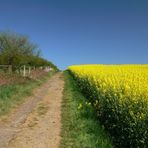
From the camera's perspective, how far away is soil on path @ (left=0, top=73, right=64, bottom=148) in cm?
1161

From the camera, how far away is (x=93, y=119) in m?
14.5

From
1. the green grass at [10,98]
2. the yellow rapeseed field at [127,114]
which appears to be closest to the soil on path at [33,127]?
the green grass at [10,98]

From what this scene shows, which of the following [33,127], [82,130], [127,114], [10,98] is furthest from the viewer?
[10,98]

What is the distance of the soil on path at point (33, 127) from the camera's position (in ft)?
38.1

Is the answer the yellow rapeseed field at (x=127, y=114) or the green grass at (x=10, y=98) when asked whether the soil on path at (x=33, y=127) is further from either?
the yellow rapeseed field at (x=127, y=114)

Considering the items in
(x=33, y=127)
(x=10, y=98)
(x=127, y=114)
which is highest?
(x=127, y=114)

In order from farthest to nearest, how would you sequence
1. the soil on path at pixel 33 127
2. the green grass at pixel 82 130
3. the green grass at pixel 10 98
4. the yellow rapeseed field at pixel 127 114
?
the green grass at pixel 10 98, the soil on path at pixel 33 127, the green grass at pixel 82 130, the yellow rapeseed field at pixel 127 114

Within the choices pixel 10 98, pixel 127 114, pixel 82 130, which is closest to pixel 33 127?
pixel 82 130

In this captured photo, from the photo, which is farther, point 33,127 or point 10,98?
point 10,98

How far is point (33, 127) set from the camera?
1382 cm

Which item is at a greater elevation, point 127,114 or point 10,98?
point 127,114

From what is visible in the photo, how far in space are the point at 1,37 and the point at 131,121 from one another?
191ft

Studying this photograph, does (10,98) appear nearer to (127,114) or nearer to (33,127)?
(33,127)

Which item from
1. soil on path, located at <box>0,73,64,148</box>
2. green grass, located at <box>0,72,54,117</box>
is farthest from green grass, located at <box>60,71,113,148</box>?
green grass, located at <box>0,72,54,117</box>
